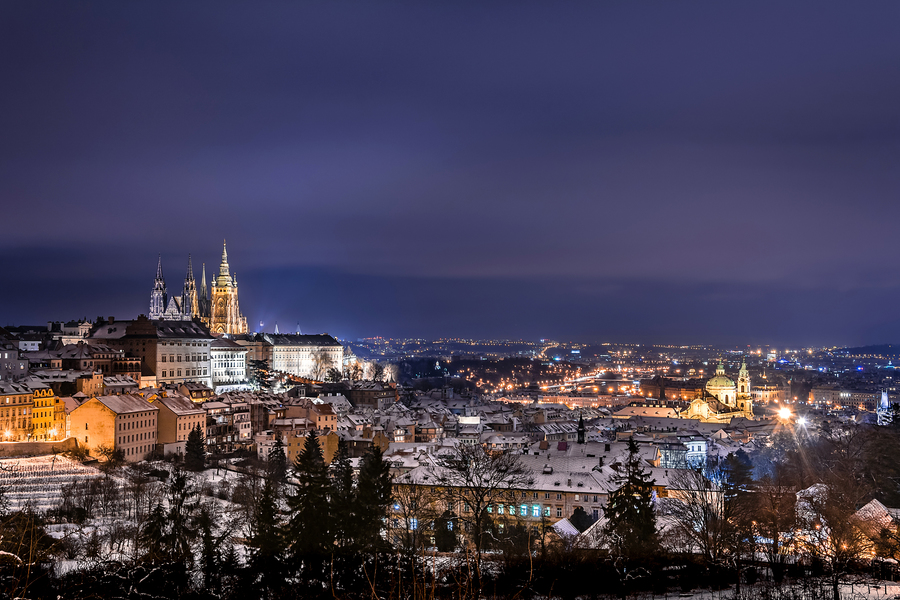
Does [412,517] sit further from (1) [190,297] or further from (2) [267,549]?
(1) [190,297]

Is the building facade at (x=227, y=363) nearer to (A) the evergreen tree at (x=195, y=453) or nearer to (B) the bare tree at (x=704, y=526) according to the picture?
(A) the evergreen tree at (x=195, y=453)

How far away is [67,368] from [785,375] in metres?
167

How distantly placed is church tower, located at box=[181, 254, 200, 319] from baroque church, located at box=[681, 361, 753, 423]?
79.2 metres

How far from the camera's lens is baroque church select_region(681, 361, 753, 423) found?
11094 cm

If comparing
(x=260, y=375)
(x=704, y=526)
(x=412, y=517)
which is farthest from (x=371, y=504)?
(x=260, y=375)

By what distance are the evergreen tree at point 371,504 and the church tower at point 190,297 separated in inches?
4547

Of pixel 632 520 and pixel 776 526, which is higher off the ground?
pixel 776 526

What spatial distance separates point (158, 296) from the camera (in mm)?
137500

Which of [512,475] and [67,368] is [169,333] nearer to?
[67,368]

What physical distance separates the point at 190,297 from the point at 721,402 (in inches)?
3389

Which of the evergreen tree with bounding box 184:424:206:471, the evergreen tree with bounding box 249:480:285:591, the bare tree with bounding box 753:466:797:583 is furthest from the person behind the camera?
the evergreen tree with bounding box 184:424:206:471

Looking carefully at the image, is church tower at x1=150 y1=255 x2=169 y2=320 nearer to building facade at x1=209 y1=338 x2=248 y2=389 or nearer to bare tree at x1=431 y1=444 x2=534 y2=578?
building facade at x1=209 y1=338 x2=248 y2=389

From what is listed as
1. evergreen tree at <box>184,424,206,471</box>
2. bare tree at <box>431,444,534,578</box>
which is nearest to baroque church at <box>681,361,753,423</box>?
evergreen tree at <box>184,424,206,471</box>

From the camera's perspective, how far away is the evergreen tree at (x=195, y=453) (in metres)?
54.7
